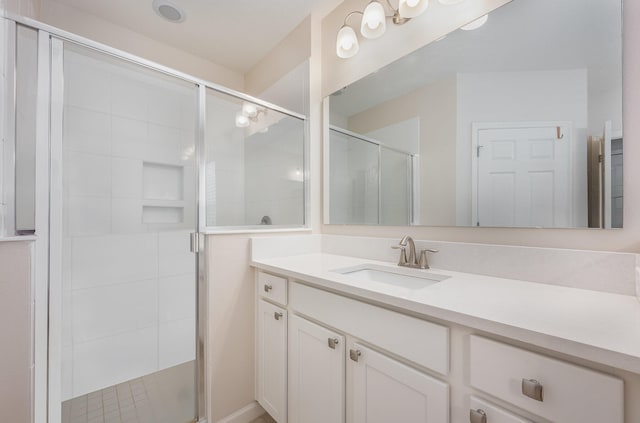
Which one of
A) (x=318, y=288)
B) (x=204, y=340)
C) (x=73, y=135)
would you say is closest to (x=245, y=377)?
(x=204, y=340)

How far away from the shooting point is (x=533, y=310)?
2.22ft

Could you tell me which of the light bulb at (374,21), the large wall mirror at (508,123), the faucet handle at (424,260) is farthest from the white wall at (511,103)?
the light bulb at (374,21)

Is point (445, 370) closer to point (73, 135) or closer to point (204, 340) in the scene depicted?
point (204, 340)

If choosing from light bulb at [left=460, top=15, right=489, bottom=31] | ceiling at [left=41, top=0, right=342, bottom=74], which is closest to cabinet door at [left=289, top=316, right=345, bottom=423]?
light bulb at [left=460, top=15, right=489, bottom=31]

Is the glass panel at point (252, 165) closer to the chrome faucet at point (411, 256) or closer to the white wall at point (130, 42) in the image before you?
the chrome faucet at point (411, 256)

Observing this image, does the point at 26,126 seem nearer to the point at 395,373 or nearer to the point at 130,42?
the point at 130,42

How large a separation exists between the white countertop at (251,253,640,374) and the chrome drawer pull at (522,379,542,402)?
0.29ft

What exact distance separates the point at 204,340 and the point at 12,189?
Result: 0.96 metres

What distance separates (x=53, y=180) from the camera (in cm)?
97

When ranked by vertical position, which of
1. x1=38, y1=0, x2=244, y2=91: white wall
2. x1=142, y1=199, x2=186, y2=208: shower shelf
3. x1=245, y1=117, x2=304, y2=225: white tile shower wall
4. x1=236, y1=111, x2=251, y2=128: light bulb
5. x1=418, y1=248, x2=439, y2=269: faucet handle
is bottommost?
x1=418, y1=248, x2=439, y2=269: faucet handle

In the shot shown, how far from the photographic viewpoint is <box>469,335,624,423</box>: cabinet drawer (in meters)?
0.50

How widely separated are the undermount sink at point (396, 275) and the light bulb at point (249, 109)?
3.72 ft

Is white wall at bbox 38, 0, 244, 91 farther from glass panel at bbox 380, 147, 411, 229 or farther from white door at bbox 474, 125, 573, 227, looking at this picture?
white door at bbox 474, 125, 573, 227

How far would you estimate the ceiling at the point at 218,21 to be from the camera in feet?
5.45
